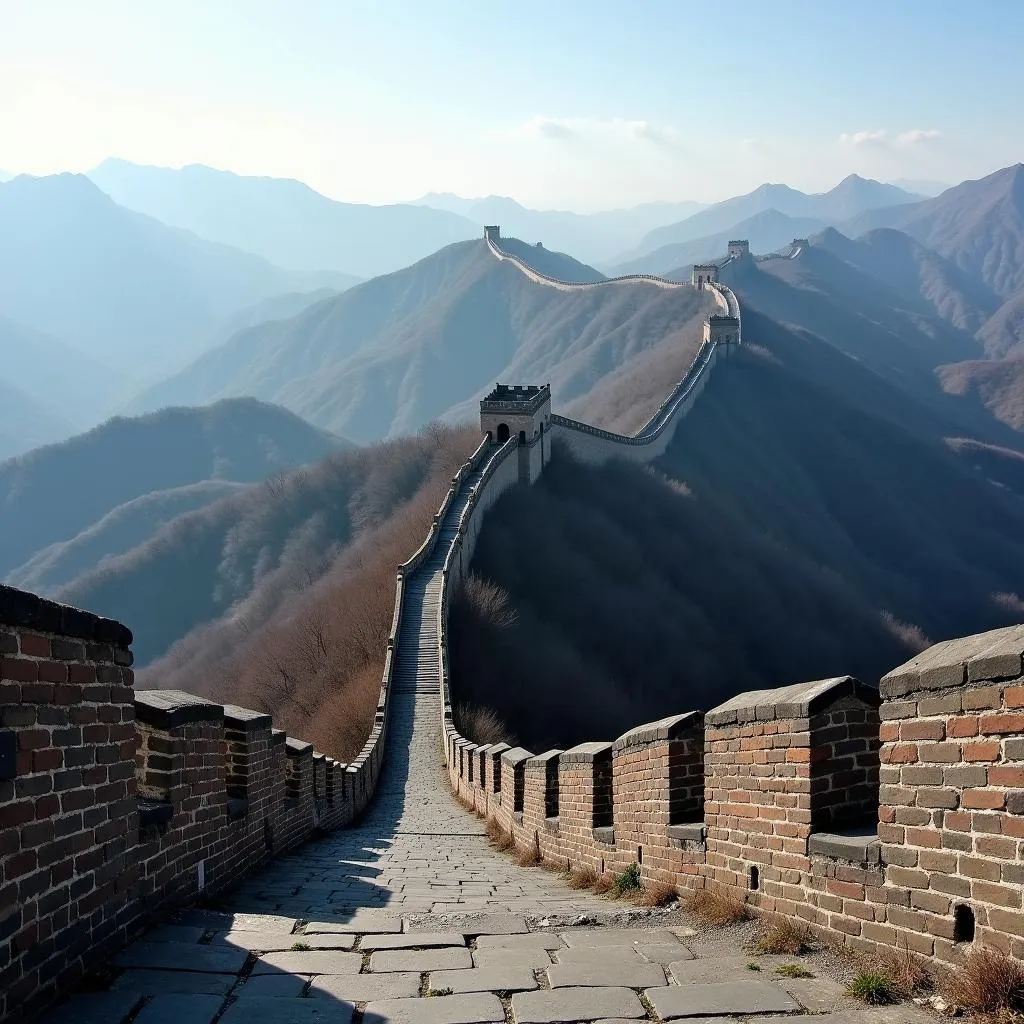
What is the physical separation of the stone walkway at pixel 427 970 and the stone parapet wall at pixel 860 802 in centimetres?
38

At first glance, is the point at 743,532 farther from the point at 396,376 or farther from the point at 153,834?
the point at 396,376

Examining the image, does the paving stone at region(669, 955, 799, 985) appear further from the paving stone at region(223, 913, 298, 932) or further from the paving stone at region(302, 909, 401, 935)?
the paving stone at region(223, 913, 298, 932)

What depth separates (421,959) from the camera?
4891 millimetres

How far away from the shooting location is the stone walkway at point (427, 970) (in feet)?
13.5

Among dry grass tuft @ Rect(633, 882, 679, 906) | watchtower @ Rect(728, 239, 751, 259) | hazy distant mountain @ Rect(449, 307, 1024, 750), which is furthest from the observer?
watchtower @ Rect(728, 239, 751, 259)

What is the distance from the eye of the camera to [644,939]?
17.7 ft

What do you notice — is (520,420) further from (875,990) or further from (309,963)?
(875,990)

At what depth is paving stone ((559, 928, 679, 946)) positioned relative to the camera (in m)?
5.31

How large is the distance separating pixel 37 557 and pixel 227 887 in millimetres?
92242

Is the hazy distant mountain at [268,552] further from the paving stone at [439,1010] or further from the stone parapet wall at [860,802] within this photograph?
the paving stone at [439,1010]

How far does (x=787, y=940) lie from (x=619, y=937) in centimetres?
88

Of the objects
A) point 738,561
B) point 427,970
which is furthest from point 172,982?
point 738,561

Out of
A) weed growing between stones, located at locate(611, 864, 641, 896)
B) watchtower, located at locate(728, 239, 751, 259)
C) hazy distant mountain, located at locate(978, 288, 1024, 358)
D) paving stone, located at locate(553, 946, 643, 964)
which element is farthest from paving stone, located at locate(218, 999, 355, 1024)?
hazy distant mountain, located at locate(978, 288, 1024, 358)

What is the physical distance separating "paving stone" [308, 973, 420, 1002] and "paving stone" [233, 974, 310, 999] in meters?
0.06
